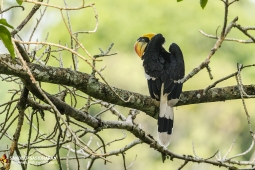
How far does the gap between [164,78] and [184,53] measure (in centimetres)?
632

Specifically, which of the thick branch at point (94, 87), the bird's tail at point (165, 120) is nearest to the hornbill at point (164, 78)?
the bird's tail at point (165, 120)

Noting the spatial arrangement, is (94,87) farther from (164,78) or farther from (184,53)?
(184,53)

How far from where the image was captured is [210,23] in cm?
956

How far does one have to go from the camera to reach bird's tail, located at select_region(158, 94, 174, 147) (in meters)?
2.79

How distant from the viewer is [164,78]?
10.3 ft

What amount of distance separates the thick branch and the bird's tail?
11cm

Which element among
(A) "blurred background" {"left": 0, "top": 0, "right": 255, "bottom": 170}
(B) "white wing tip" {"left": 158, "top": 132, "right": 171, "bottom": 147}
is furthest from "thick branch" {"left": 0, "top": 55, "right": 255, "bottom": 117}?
(A) "blurred background" {"left": 0, "top": 0, "right": 255, "bottom": 170}

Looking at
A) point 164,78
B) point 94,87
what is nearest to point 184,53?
point 164,78

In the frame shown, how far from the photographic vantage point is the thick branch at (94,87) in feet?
5.71

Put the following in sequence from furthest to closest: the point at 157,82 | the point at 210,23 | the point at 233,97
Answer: the point at 210,23 < the point at 157,82 < the point at 233,97

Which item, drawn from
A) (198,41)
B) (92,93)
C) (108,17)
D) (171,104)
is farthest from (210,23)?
(92,93)

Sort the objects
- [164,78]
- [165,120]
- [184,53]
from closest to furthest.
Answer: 1. [165,120]
2. [164,78]
3. [184,53]

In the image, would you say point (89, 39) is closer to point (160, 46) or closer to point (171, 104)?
point (160, 46)

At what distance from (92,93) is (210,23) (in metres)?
7.84
